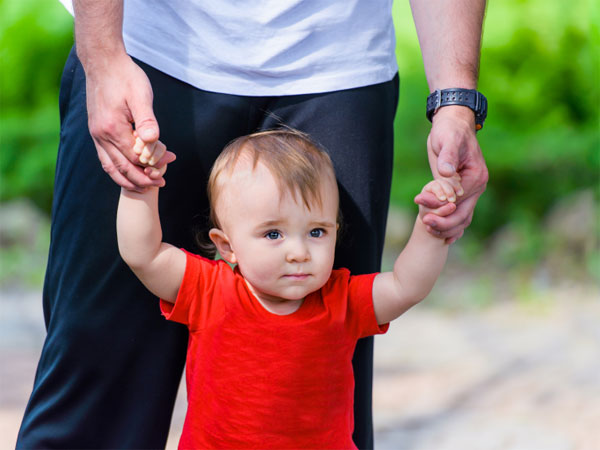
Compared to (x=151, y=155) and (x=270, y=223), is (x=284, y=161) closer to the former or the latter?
(x=270, y=223)

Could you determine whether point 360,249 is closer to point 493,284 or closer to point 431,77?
point 431,77

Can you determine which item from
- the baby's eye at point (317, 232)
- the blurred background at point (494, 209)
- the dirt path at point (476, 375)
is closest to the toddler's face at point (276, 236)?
the baby's eye at point (317, 232)

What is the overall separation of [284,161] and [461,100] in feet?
1.40

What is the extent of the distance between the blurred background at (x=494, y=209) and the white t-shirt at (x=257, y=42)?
7.36 ft

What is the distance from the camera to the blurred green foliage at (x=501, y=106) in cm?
582

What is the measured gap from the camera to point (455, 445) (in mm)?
3229

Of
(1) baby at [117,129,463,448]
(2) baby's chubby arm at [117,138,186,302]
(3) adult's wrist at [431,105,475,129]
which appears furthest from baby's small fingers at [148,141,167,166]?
(3) adult's wrist at [431,105,475,129]

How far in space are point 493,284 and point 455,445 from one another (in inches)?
88.2

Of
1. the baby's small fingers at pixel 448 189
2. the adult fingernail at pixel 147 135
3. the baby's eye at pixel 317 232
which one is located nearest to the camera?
the adult fingernail at pixel 147 135

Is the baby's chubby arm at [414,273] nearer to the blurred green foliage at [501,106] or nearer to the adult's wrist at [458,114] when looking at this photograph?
the adult's wrist at [458,114]

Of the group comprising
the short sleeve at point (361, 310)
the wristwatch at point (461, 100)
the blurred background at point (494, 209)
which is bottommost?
the short sleeve at point (361, 310)

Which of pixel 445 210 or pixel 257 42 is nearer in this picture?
pixel 445 210

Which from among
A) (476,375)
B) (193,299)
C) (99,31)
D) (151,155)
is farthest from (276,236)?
(476,375)

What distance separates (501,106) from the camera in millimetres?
6043
